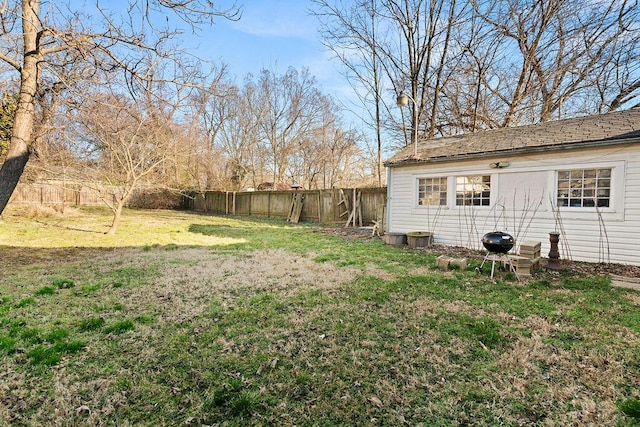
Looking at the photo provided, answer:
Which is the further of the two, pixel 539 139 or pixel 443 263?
pixel 539 139

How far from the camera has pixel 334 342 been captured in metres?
2.76

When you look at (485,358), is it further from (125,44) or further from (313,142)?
(313,142)

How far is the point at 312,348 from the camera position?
2.66 m

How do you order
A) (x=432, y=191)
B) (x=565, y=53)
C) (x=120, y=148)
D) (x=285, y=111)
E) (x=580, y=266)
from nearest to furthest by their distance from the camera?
1. (x=580, y=266)
2. (x=432, y=191)
3. (x=120, y=148)
4. (x=565, y=53)
5. (x=285, y=111)

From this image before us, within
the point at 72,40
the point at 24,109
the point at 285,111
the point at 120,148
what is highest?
the point at 285,111

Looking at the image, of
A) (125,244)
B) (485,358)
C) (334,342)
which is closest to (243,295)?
(334,342)

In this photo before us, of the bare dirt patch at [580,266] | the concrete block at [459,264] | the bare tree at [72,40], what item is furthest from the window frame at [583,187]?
the bare tree at [72,40]

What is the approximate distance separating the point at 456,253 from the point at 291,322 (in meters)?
4.98

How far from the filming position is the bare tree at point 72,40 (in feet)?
12.5

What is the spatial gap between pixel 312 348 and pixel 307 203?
11.3 m

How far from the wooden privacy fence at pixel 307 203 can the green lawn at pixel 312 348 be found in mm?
6728

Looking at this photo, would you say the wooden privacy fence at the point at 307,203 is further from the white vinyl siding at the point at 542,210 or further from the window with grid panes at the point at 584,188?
the window with grid panes at the point at 584,188

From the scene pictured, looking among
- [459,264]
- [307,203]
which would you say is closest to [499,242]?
[459,264]

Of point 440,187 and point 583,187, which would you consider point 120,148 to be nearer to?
point 440,187
